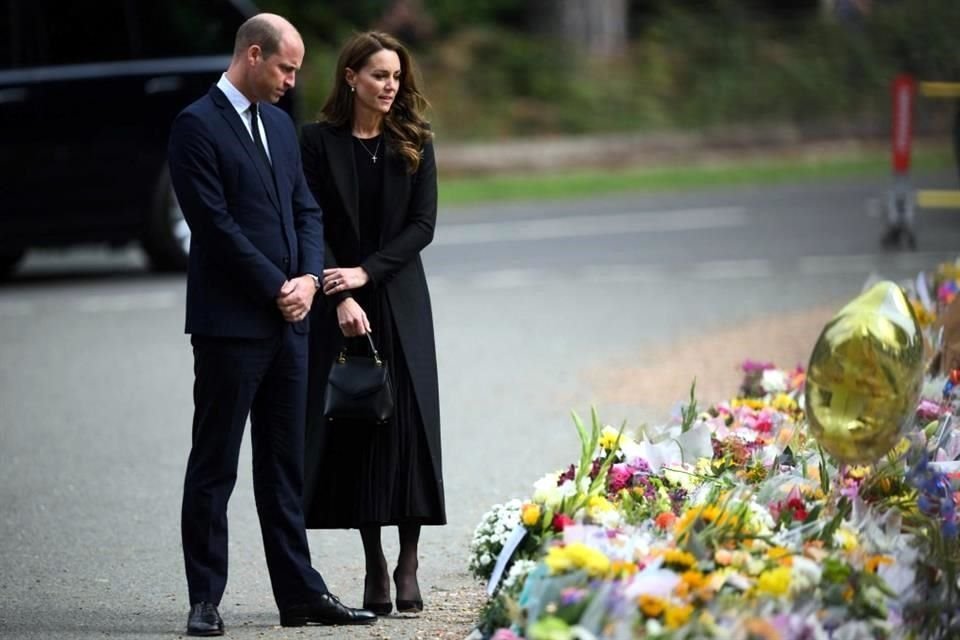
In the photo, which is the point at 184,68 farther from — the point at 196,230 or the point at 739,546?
the point at 739,546

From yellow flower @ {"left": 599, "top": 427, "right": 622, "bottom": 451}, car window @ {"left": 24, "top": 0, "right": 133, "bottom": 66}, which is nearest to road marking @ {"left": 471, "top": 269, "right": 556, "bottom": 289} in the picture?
car window @ {"left": 24, "top": 0, "right": 133, "bottom": 66}

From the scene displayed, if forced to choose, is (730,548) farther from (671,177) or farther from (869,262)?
(671,177)

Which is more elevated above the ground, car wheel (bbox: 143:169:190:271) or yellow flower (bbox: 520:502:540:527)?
yellow flower (bbox: 520:502:540:527)

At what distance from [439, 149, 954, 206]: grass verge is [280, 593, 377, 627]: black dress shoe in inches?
571

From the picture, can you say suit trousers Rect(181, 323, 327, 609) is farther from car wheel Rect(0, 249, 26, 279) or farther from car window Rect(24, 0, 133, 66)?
car wheel Rect(0, 249, 26, 279)

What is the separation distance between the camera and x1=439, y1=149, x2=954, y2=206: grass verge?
2120cm

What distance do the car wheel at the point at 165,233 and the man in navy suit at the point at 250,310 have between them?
8.82 metres

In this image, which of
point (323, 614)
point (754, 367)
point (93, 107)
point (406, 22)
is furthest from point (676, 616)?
point (406, 22)

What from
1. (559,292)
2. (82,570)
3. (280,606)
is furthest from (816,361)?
(559,292)

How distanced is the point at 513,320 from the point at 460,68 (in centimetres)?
1325

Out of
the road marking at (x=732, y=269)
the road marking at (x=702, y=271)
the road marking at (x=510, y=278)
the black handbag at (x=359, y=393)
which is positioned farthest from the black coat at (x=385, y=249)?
the road marking at (x=732, y=269)

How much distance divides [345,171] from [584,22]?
20.8 meters

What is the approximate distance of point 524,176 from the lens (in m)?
22.8

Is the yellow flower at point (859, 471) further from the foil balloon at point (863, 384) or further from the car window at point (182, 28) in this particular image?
the car window at point (182, 28)
